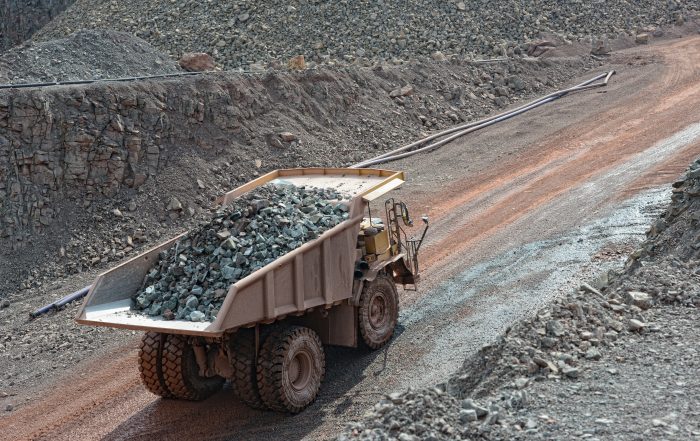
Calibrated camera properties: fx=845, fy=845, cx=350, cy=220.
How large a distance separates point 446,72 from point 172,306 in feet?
54.7

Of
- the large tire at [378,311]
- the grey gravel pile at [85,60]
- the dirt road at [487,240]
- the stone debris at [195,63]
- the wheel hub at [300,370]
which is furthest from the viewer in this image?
the stone debris at [195,63]

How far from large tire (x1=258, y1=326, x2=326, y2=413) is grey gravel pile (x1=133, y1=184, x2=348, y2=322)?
0.85 m

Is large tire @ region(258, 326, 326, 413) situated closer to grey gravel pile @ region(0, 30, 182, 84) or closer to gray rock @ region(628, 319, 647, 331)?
gray rock @ region(628, 319, 647, 331)

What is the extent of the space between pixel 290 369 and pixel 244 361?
2.08 feet

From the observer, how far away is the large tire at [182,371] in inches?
407

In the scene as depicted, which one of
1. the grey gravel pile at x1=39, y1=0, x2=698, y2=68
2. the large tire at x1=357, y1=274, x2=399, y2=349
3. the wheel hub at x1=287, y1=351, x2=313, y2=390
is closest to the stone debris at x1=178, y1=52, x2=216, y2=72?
the grey gravel pile at x1=39, y1=0, x2=698, y2=68

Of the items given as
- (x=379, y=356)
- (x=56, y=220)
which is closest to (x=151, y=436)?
(x=379, y=356)

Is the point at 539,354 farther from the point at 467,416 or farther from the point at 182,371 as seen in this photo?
the point at 182,371

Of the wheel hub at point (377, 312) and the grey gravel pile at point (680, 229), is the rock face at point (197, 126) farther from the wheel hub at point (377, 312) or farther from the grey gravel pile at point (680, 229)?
the grey gravel pile at point (680, 229)

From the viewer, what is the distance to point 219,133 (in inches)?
760

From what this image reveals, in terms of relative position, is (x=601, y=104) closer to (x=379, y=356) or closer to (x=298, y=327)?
(x=379, y=356)

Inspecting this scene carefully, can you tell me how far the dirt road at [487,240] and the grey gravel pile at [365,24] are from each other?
4306mm

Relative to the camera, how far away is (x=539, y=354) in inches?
348

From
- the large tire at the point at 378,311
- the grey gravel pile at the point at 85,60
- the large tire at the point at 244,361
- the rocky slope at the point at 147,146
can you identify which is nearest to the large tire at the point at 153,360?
the large tire at the point at 244,361
